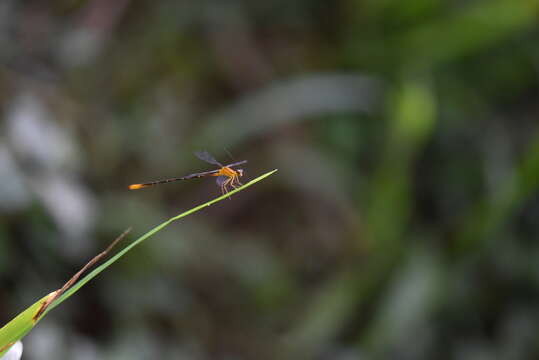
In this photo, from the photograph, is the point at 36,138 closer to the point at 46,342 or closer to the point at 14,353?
the point at 46,342

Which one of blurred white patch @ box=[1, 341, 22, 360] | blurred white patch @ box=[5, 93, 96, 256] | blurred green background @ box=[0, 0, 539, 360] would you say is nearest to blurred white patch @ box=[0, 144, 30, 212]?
blurred white patch @ box=[5, 93, 96, 256]

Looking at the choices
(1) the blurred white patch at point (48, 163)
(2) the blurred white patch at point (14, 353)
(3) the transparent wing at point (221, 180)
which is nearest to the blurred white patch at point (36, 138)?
(1) the blurred white patch at point (48, 163)

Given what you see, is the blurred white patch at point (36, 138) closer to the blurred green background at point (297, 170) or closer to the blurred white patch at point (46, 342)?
the blurred green background at point (297, 170)

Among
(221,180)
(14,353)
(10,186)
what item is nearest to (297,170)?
(10,186)

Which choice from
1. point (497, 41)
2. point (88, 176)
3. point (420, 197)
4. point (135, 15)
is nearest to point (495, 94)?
point (497, 41)

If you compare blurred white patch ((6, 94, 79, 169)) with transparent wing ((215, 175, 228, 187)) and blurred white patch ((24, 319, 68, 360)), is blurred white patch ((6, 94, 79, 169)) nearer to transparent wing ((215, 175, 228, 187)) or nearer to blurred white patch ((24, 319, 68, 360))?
blurred white patch ((24, 319, 68, 360))

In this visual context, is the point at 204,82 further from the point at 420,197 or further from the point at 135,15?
the point at 420,197
